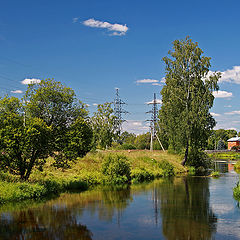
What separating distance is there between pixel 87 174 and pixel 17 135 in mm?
12303

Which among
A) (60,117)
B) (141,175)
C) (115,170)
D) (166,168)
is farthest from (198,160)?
(60,117)

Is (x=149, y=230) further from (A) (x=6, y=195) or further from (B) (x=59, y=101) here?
(B) (x=59, y=101)

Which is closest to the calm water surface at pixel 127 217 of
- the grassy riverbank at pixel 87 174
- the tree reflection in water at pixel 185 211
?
the tree reflection in water at pixel 185 211

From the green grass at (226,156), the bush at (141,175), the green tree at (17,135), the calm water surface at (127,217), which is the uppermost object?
the green tree at (17,135)

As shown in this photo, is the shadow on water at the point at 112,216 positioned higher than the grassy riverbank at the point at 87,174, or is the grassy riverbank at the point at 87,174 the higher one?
the grassy riverbank at the point at 87,174

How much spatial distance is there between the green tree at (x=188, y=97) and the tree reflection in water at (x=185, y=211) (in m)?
13.6

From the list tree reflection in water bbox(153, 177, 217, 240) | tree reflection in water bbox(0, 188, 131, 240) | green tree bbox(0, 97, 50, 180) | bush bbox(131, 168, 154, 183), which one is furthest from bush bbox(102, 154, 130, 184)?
green tree bbox(0, 97, 50, 180)

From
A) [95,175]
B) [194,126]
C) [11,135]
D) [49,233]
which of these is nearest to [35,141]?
[11,135]

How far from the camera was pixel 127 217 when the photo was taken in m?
19.5

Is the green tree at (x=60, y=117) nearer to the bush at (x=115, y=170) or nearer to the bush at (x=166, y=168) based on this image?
the bush at (x=115, y=170)

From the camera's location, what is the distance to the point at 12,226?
1708 centimetres

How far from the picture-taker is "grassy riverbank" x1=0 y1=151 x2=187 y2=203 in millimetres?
23781

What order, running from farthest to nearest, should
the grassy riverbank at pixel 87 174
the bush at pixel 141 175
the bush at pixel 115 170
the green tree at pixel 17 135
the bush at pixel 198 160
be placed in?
the bush at pixel 198 160 → the bush at pixel 141 175 → the bush at pixel 115 170 → the grassy riverbank at pixel 87 174 → the green tree at pixel 17 135

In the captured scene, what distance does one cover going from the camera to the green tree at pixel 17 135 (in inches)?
913
